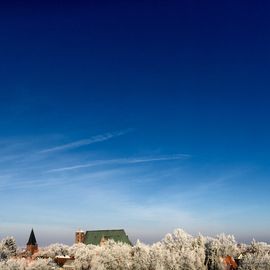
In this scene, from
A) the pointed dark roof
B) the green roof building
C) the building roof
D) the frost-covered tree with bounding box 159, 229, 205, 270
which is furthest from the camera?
the pointed dark roof

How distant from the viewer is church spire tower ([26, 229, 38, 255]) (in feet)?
529

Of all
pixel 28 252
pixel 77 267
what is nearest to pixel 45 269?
pixel 77 267

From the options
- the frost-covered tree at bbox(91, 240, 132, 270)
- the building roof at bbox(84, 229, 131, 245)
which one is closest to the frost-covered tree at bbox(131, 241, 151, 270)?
the frost-covered tree at bbox(91, 240, 132, 270)

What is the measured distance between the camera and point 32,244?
163 m

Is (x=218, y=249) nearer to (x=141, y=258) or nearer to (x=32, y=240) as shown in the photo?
(x=141, y=258)

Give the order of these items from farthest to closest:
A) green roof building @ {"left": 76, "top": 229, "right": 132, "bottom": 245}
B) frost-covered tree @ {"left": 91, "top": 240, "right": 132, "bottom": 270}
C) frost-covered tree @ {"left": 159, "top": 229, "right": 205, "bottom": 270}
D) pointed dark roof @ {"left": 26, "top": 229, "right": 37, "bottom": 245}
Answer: pointed dark roof @ {"left": 26, "top": 229, "right": 37, "bottom": 245} → green roof building @ {"left": 76, "top": 229, "right": 132, "bottom": 245} → frost-covered tree @ {"left": 91, "top": 240, "right": 132, "bottom": 270} → frost-covered tree @ {"left": 159, "top": 229, "right": 205, "bottom": 270}

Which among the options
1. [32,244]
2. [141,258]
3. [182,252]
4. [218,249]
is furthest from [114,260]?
[32,244]

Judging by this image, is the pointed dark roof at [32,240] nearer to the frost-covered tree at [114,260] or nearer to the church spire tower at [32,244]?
the church spire tower at [32,244]

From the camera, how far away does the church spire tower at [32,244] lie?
161375 millimetres

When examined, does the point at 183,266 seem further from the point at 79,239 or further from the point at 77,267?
the point at 79,239

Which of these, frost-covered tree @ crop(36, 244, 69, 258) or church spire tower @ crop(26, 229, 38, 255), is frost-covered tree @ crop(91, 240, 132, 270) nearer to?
frost-covered tree @ crop(36, 244, 69, 258)

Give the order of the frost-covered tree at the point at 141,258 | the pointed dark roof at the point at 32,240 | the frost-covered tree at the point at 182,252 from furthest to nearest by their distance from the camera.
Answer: the pointed dark roof at the point at 32,240
the frost-covered tree at the point at 141,258
the frost-covered tree at the point at 182,252

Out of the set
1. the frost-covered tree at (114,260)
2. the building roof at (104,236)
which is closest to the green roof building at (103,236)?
the building roof at (104,236)

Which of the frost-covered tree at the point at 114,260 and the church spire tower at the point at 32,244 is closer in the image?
the frost-covered tree at the point at 114,260
